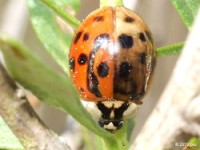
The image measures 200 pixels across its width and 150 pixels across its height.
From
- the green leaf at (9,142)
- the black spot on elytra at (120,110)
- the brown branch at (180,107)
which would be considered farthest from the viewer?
the black spot on elytra at (120,110)

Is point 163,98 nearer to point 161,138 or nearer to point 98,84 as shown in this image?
point 161,138

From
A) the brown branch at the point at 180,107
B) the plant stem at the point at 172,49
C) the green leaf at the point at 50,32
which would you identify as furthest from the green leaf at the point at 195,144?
the green leaf at the point at 50,32

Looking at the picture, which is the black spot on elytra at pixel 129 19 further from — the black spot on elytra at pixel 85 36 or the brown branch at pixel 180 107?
the brown branch at pixel 180 107

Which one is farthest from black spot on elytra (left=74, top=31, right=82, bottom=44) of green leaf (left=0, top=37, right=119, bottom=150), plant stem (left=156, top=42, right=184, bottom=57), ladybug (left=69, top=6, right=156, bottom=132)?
green leaf (left=0, top=37, right=119, bottom=150)

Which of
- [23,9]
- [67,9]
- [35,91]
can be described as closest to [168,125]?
[35,91]

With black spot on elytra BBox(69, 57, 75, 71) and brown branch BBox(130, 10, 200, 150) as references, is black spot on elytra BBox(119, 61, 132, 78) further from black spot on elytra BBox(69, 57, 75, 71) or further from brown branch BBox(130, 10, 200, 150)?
brown branch BBox(130, 10, 200, 150)

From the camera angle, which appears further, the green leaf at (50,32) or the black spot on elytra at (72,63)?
the green leaf at (50,32)

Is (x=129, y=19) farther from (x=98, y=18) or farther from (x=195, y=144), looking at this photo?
(x=195, y=144)
